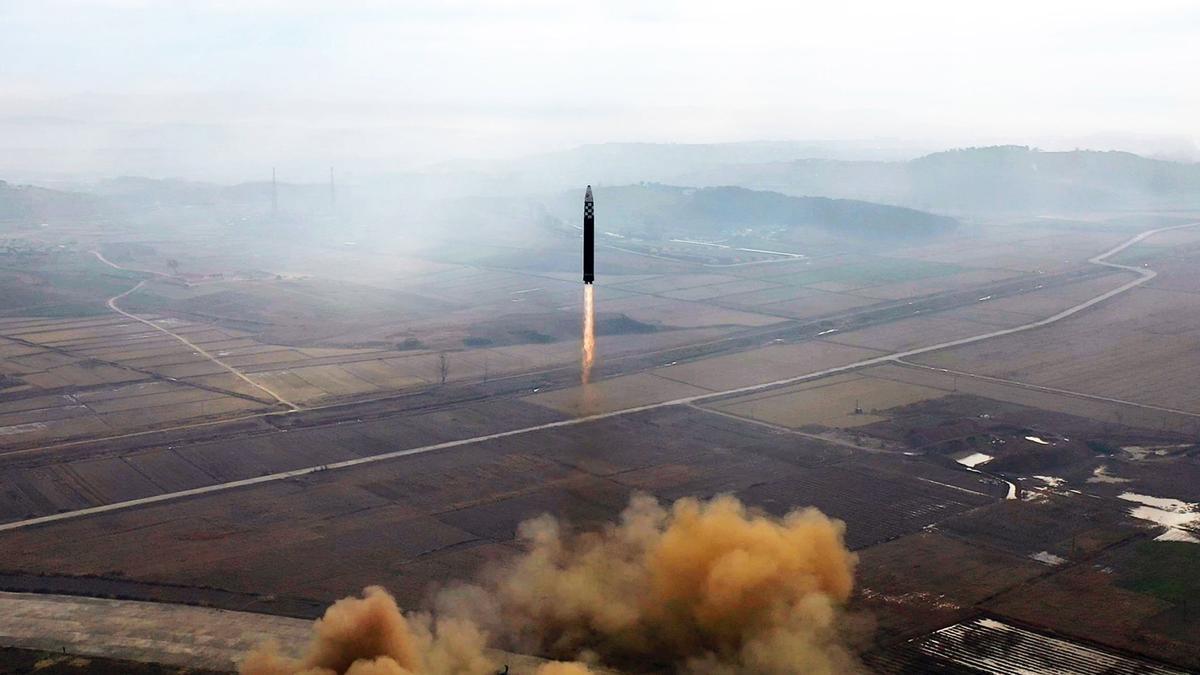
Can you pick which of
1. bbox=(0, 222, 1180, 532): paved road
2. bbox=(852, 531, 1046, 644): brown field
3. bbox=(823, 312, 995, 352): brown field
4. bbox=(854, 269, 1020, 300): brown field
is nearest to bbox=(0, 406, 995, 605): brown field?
bbox=(0, 222, 1180, 532): paved road

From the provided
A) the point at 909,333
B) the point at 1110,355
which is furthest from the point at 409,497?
the point at 1110,355

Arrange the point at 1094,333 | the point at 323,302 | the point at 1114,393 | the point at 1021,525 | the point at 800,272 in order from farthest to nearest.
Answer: the point at 800,272 → the point at 323,302 → the point at 1094,333 → the point at 1114,393 → the point at 1021,525

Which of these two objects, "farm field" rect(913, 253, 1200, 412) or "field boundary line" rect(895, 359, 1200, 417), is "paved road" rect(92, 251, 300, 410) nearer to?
"field boundary line" rect(895, 359, 1200, 417)

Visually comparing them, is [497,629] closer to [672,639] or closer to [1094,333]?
[672,639]

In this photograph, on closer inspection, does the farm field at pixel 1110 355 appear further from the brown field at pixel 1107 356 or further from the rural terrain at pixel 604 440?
the rural terrain at pixel 604 440

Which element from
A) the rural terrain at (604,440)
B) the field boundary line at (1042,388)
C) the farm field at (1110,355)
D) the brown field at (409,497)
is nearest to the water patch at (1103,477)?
the rural terrain at (604,440)

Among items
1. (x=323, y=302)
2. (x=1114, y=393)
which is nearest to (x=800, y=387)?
(x=1114, y=393)
